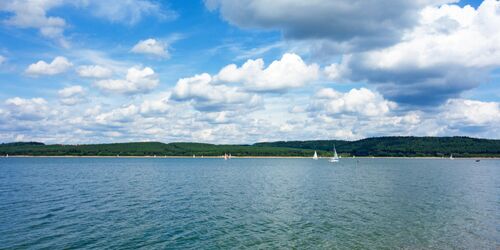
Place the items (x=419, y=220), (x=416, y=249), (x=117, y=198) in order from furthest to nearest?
(x=117, y=198)
(x=419, y=220)
(x=416, y=249)

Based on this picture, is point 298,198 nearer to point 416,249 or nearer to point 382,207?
point 382,207

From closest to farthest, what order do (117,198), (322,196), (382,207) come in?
1. (382,207)
2. (117,198)
3. (322,196)

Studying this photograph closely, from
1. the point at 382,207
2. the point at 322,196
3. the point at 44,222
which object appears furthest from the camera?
the point at 322,196

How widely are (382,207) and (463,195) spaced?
92.6ft

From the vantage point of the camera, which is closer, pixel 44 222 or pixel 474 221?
pixel 44 222

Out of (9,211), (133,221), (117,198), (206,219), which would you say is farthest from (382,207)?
(9,211)

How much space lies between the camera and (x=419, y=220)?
4641 cm

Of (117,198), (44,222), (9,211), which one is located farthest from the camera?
(117,198)

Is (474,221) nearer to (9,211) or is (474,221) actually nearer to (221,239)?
(221,239)

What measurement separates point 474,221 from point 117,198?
189ft

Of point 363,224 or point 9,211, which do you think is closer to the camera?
point 363,224

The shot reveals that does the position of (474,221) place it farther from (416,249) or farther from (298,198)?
(298,198)

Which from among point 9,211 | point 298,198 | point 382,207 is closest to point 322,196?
point 298,198

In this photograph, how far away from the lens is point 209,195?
232ft
